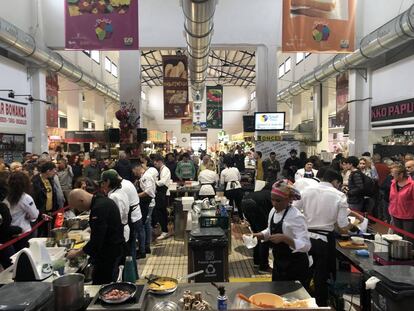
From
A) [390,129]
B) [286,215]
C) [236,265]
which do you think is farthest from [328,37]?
[286,215]

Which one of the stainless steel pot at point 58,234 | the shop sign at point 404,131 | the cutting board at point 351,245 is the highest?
the shop sign at point 404,131

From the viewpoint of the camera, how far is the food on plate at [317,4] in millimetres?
7109

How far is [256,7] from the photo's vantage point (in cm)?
1163

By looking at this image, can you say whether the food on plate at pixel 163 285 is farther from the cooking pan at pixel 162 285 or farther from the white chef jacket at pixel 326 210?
the white chef jacket at pixel 326 210

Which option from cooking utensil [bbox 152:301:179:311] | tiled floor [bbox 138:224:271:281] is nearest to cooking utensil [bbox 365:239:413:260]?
cooking utensil [bbox 152:301:179:311]

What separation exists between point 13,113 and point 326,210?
912 cm

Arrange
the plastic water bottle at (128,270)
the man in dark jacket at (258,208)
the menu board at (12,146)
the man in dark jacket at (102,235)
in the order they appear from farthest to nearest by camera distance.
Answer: the menu board at (12,146), the man in dark jacket at (258,208), the man in dark jacket at (102,235), the plastic water bottle at (128,270)

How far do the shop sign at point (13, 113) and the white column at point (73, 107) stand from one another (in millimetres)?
6004

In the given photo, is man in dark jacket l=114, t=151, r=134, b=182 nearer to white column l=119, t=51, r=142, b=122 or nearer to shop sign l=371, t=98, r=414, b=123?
white column l=119, t=51, r=142, b=122

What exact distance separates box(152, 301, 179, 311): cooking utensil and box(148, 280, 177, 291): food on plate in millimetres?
190

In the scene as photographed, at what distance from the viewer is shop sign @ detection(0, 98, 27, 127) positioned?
369 inches

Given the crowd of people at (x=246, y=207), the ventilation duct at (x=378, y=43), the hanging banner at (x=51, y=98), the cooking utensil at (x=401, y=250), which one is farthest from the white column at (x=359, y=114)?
the hanging banner at (x=51, y=98)

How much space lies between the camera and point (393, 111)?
9.68m

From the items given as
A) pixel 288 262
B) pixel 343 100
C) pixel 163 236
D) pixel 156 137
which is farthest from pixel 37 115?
pixel 156 137
